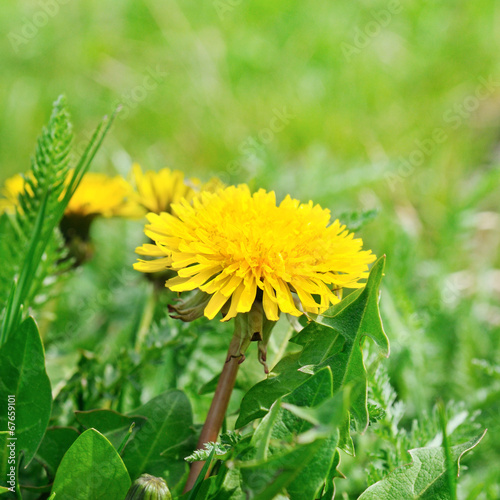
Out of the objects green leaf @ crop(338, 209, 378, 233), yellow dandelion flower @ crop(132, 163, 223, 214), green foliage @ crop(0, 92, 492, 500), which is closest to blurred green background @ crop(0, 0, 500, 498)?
green foliage @ crop(0, 92, 492, 500)

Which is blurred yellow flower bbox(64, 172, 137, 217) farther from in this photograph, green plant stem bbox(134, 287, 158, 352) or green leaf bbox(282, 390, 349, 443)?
green leaf bbox(282, 390, 349, 443)

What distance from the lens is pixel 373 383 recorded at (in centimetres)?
91

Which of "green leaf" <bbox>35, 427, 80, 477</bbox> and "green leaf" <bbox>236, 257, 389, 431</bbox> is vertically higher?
"green leaf" <bbox>236, 257, 389, 431</bbox>

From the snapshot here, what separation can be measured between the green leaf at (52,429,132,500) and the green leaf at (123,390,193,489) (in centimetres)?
12

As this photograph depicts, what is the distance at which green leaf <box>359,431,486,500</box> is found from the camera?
759 millimetres

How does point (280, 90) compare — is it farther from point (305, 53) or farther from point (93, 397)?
point (93, 397)

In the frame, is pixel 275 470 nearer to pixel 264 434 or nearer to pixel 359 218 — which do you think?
pixel 264 434

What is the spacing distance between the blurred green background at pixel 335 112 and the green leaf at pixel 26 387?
0.90 meters

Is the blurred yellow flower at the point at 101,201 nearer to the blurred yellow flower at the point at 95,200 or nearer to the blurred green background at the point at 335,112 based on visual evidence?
the blurred yellow flower at the point at 95,200

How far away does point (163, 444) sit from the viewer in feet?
2.81

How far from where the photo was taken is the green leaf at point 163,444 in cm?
86

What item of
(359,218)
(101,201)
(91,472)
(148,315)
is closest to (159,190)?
(101,201)

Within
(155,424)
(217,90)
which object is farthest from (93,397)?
(217,90)

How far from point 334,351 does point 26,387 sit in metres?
0.45
